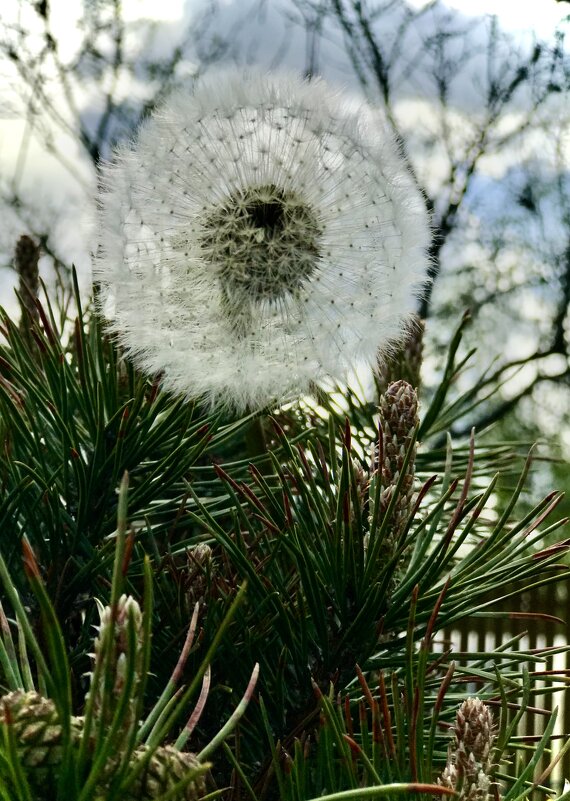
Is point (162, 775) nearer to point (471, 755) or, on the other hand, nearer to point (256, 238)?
point (471, 755)

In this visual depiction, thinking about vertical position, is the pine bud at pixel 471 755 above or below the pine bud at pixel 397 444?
below

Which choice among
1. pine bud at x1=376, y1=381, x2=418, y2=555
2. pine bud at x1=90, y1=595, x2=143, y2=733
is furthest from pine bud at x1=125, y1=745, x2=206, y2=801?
pine bud at x1=376, y1=381, x2=418, y2=555

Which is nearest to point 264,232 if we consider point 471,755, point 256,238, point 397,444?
point 256,238

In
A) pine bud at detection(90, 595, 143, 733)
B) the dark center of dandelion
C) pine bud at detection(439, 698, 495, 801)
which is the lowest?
pine bud at detection(439, 698, 495, 801)

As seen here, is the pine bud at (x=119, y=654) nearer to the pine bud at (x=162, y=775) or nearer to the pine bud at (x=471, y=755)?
the pine bud at (x=162, y=775)

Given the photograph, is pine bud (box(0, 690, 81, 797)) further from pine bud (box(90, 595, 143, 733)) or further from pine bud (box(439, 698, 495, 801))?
pine bud (box(439, 698, 495, 801))

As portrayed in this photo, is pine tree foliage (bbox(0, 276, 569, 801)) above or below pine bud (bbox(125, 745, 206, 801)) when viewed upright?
above

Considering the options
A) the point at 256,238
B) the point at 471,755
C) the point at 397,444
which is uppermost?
the point at 256,238

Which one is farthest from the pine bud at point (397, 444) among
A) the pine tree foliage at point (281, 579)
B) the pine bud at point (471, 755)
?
the pine bud at point (471, 755)

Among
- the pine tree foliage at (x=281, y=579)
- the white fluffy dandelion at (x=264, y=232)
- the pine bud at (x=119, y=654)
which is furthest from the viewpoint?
the white fluffy dandelion at (x=264, y=232)

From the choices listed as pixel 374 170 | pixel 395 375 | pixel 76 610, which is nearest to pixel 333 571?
pixel 76 610
